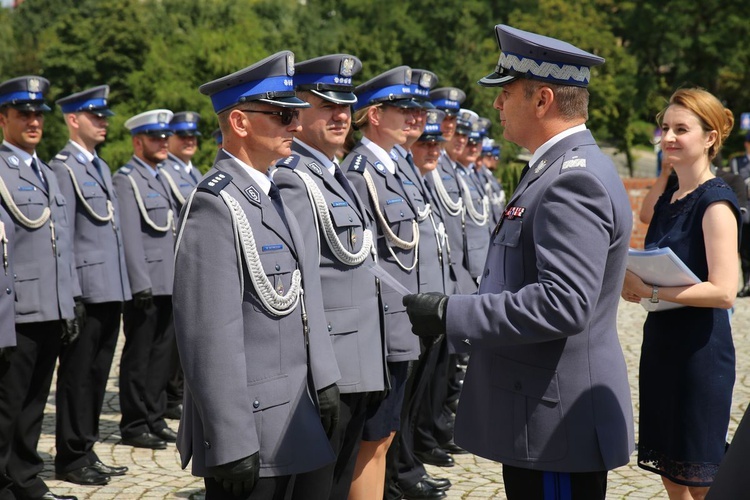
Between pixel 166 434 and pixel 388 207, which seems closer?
pixel 388 207

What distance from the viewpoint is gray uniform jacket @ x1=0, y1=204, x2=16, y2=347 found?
534cm

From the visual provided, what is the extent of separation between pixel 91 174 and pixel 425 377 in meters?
2.81

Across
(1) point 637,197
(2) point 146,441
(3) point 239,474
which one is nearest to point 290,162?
(3) point 239,474

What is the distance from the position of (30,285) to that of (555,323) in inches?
147

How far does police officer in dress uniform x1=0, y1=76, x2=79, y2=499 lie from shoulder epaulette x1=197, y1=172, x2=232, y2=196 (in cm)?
266

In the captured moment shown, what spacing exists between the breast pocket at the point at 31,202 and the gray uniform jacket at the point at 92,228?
712 millimetres

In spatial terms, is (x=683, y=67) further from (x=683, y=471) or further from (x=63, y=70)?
(x=683, y=471)

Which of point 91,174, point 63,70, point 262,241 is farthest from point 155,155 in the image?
point 63,70

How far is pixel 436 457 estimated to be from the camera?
683 cm

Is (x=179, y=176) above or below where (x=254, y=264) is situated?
above

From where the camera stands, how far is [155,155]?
27.7ft

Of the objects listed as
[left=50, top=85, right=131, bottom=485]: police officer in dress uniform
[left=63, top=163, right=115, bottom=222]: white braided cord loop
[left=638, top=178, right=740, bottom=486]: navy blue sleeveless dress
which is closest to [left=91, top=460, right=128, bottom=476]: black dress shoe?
[left=50, top=85, right=131, bottom=485]: police officer in dress uniform

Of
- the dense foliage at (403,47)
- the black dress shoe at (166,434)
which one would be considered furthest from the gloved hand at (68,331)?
the dense foliage at (403,47)

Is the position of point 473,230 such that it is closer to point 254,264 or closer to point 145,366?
point 145,366
